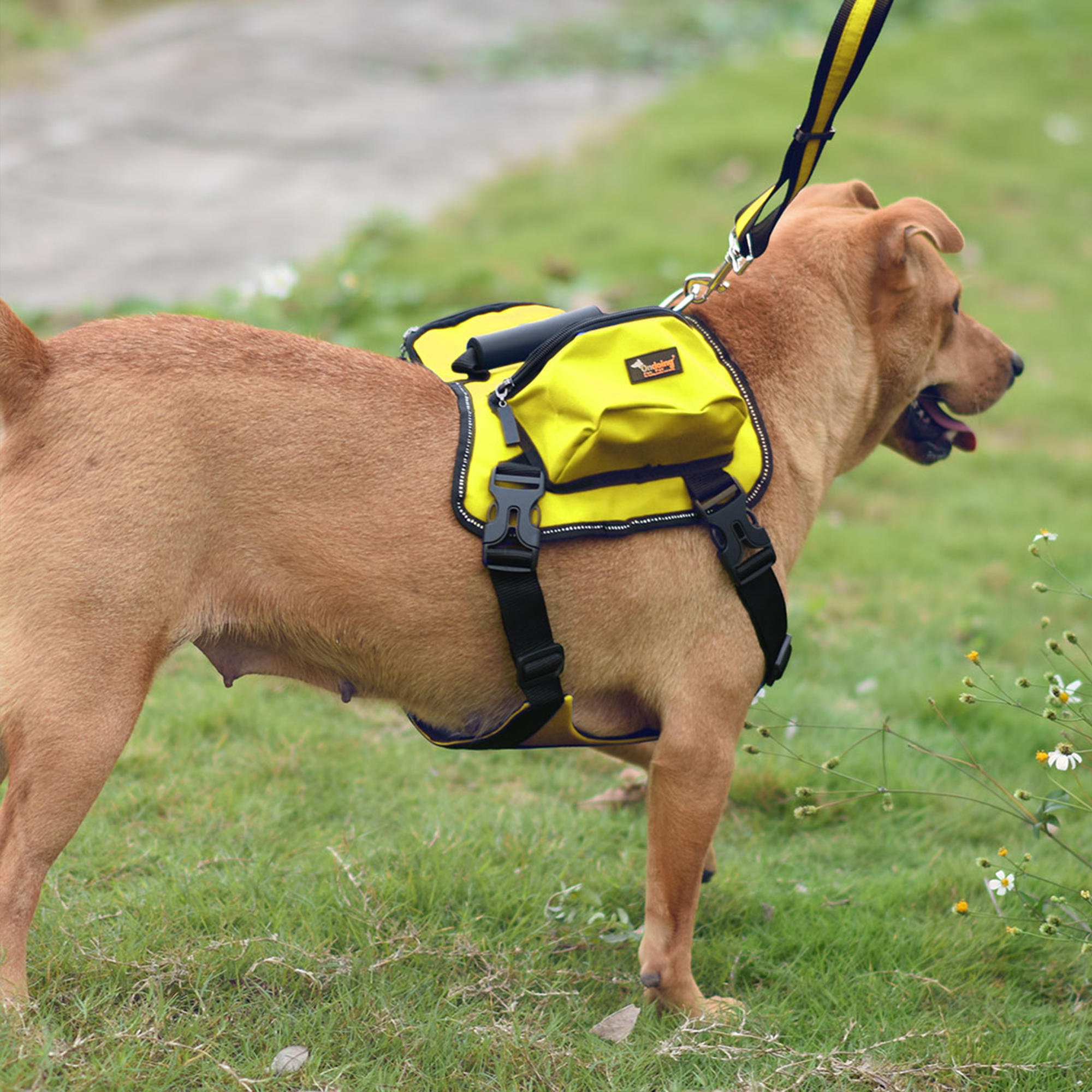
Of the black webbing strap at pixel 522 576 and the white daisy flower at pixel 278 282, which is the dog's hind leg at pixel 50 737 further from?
the white daisy flower at pixel 278 282

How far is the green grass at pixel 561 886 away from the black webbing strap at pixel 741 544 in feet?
3.56

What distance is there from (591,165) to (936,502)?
19.4ft

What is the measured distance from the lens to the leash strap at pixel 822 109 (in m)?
3.01

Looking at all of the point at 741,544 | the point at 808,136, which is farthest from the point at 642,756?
the point at 808,136

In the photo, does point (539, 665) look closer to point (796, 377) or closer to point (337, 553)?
point (337, 553)

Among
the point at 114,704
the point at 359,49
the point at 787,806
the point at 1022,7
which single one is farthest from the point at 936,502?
the point at 1022,7

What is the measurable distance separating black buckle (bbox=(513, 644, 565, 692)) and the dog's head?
4.30 feet

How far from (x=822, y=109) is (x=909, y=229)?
45 cm

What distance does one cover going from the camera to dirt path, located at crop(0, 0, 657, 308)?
900 centimetres

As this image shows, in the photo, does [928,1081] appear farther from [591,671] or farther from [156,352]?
[156,352]

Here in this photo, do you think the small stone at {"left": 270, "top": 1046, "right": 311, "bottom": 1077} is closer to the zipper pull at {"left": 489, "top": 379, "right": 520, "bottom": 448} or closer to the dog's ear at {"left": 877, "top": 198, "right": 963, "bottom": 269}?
the zipper pull at {"left": 489, "top": 379, "right": 520, "bottom": 448}

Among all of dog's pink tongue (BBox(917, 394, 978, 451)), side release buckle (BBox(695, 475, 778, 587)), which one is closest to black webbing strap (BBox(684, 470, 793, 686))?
side release buckle (BBox(695, 475, 778, 587))

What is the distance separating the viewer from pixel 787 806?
4.34 m

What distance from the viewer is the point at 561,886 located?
12.0ft
